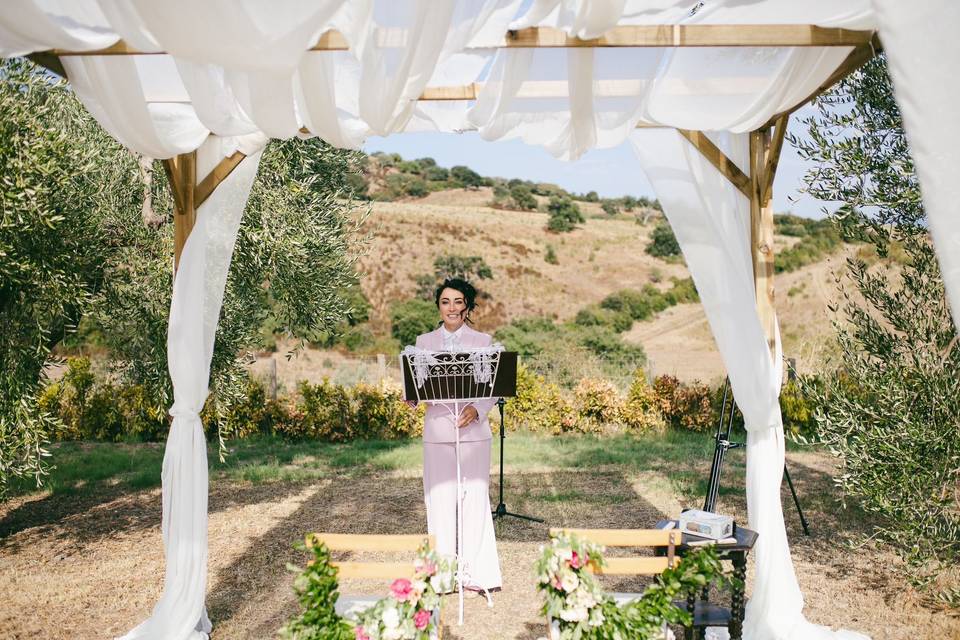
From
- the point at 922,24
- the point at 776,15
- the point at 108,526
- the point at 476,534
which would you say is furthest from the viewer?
the point at 108,526

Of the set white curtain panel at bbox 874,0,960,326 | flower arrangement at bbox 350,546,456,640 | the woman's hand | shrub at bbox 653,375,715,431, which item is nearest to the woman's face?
the woman's hand

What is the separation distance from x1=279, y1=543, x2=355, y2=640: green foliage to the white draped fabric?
A: 1.41 metres

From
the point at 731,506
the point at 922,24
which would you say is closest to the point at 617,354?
the point at 731,506

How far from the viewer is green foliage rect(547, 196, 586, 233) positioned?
33.2m

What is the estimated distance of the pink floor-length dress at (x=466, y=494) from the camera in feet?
15.8

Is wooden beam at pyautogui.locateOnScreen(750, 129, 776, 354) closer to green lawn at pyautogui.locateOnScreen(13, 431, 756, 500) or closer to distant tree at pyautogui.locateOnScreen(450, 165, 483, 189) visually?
green lawn at pyautogui.locateOnScreen(13, 431, 756, 500)

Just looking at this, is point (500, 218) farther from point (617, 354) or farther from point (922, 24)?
point (922, 24)

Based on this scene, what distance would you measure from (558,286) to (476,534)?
25133mm

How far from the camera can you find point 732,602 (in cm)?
355

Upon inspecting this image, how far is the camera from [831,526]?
6352mm

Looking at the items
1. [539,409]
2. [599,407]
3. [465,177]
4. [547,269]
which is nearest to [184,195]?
[539,409]

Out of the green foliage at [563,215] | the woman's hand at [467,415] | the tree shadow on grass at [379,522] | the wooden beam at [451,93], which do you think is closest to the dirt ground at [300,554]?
the tree shadow on grass at [379,522]

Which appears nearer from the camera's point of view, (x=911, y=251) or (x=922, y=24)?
(x=922, y=24)

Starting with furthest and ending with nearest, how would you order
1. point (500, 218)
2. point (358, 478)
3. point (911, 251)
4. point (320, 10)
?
point (500, 218), point (358, 478), point (911, 251), point (320, 10)
